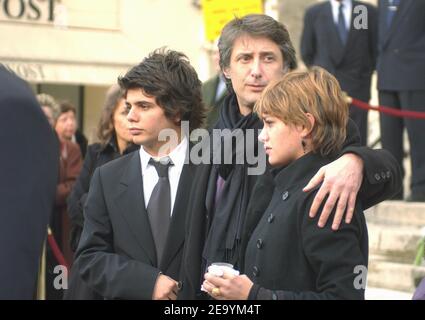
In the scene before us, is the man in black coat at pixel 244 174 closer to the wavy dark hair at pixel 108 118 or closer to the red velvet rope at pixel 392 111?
the wavy dark hair at pixel 108 118

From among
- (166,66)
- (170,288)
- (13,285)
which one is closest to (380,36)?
(166,66)

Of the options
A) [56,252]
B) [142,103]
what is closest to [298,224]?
[142,103]

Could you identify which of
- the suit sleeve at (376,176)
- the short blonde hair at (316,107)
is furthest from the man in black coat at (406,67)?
the short blonde hair at (316,107)

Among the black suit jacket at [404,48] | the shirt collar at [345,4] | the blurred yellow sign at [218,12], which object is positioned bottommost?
the black suit jacket at [404,48]

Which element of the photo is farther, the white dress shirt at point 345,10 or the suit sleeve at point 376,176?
the white dress shirt at point 345,10

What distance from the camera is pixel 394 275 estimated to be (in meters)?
7.77

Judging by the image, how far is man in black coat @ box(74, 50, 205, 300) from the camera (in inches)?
164

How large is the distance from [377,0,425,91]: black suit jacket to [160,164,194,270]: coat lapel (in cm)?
460

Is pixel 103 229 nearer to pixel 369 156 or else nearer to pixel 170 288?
pixel 170 288

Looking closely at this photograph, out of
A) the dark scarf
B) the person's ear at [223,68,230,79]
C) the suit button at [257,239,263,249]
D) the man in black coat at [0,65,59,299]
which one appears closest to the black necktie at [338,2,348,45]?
the person's ear at [223,68,230,79]

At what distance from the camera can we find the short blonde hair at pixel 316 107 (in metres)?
3.53

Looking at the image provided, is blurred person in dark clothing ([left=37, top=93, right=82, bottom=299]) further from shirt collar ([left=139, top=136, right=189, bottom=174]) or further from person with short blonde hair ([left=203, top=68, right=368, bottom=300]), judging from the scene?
person with short blonde hair ([left=203, top=68, right=368, bottom=300])

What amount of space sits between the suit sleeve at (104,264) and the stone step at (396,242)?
419 cm

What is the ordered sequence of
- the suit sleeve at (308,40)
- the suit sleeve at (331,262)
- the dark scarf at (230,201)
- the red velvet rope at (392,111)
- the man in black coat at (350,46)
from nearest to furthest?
the suit sleeve at (331,262)
the dark scarf at (230,201)
the red velvet rope at (392,111)
the man in black coat at (350,46)
the suit sleeve at (308,40)
